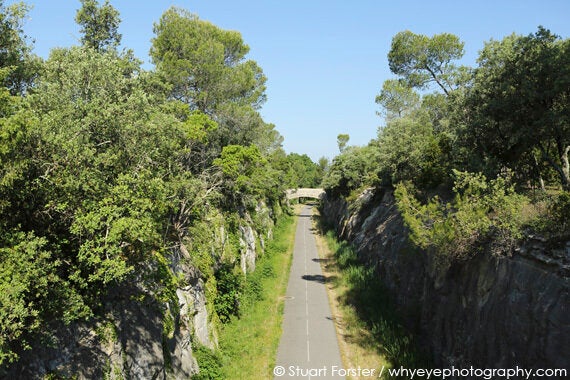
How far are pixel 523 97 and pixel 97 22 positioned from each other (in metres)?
31.3

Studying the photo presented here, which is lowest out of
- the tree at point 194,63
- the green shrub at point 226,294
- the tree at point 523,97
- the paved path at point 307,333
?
the paved path at point 307,333

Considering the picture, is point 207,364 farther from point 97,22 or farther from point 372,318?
point 97,22

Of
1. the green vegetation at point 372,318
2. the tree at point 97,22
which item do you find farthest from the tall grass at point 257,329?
the tree at point 97,22

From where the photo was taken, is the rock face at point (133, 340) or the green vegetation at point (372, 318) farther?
the green vegetation at point (372, 318)

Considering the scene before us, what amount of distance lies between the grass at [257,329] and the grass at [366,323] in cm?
401

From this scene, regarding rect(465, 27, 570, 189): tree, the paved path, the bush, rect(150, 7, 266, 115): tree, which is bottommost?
the paved path

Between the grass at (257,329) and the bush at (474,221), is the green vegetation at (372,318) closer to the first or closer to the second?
the grass at (257,329)

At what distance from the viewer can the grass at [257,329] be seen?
63.1ft

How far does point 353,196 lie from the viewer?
47.2 meters

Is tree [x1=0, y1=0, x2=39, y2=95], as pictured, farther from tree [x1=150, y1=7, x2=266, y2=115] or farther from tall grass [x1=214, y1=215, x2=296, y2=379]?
tall grass [x1=214, y1=215, x2=296, y2=379]

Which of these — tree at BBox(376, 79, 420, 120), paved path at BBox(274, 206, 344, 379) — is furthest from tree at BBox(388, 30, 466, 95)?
paved path at BBox(274, 206, 344, 379)

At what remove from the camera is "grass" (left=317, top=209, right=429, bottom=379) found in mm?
19500

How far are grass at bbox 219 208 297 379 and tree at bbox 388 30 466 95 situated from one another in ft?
81.6

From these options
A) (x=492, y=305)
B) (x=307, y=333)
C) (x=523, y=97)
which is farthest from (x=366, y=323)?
(x=523, y=97)
